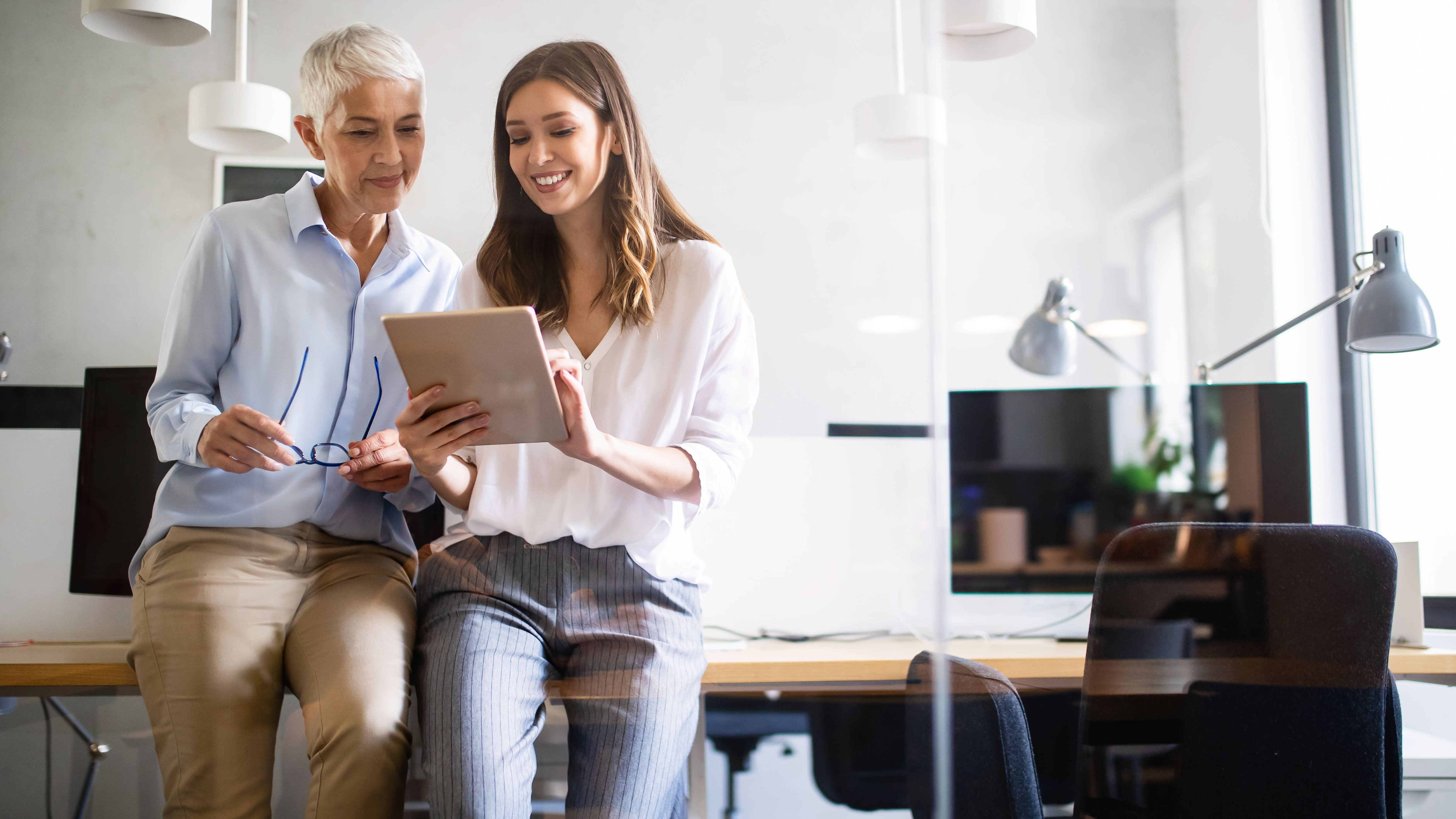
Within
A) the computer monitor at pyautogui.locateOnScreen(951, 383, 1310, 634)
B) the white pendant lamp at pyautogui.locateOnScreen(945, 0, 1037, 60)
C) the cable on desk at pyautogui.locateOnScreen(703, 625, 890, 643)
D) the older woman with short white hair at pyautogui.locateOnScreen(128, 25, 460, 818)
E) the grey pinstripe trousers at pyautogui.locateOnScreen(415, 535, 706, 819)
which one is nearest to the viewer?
the grey pinstripe trousers at pyautogui.locateOnScreen(415, 535, 706, 819)

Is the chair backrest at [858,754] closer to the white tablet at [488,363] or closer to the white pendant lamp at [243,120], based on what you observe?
the white tablet at [488,363]

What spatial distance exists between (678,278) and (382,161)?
0.40 m

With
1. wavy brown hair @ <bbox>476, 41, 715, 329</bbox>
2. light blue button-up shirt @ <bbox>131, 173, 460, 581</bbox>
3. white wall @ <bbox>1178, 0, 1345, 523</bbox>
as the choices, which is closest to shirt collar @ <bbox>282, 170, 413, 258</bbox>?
light blue button-up shirt @ <bbox>131, 173, 460, 581</bbox>

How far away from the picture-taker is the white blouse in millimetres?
1138

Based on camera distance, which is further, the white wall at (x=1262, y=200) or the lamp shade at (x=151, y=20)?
the white wall at (x=1262, y=200)

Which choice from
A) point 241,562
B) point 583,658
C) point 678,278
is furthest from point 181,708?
point 678,278

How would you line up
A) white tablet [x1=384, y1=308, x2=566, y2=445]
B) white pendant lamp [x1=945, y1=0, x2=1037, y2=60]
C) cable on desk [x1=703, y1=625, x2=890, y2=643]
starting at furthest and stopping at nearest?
1. white pendant lamp [x1=945, y1=0, x2=1037, y2=60]
2. cable on desk [x1=703, y1=625, x2=890, y2=643]
3. white tablet [x1=384, y1=308, x2=566, y2=445]

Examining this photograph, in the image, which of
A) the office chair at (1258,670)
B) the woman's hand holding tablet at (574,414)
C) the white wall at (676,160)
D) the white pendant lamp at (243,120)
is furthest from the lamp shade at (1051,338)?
the white pendant lamp at (243,120)

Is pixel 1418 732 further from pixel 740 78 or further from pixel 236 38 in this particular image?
pixel 236 38

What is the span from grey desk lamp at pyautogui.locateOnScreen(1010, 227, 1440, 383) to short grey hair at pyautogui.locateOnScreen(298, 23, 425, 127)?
977mm

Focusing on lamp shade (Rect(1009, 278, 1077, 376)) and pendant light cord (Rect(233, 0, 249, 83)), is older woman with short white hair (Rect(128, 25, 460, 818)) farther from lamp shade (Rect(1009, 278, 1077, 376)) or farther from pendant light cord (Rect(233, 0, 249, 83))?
lamp shade (Rect(1009, 278, 1077, 376))

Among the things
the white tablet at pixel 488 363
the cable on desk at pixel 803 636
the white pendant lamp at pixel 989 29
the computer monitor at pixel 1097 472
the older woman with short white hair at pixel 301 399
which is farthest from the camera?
the computer monitor at pixel 1097 472

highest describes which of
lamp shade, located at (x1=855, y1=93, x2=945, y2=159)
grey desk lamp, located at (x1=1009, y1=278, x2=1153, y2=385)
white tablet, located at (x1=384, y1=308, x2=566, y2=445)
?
lamp shade, located at (x1=855, y1=93, x2=945, y2=159)

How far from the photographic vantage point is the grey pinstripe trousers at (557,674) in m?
1.01
